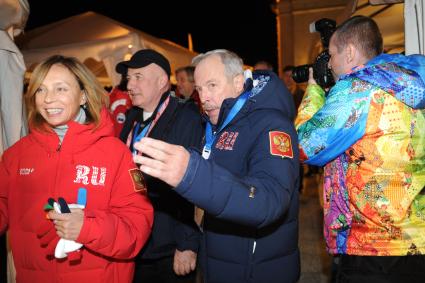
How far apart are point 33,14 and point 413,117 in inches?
1316

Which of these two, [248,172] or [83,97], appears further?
[83,97]

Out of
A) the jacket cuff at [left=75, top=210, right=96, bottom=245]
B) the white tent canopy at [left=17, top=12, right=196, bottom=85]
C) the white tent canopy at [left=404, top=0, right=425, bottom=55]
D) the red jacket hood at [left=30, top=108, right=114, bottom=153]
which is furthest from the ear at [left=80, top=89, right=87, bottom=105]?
the white tent canopy at [left=17, top=12, right=196, bottom=85]

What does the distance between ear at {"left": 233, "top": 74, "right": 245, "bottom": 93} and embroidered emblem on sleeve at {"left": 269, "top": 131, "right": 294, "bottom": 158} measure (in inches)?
21.7

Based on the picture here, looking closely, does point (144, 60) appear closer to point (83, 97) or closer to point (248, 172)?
point (83, 97)

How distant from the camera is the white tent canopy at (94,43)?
5.96 metres

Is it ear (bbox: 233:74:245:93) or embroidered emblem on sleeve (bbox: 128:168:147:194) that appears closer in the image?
embroidered emblem on sleeve (bbox: 128:168:147:194)

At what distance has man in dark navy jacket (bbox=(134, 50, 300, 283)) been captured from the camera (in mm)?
1097

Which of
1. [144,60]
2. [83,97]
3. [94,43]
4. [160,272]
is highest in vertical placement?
[94,43]

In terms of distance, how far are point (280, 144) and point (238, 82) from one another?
2.17ft

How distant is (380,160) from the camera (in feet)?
5.78

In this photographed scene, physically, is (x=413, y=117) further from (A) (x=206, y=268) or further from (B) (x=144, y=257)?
(B) (x=144, y=257)

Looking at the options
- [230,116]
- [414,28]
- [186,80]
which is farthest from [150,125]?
[186,80]

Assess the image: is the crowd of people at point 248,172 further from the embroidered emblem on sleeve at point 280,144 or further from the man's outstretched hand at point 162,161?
the man's outstretched hand at point 162,161

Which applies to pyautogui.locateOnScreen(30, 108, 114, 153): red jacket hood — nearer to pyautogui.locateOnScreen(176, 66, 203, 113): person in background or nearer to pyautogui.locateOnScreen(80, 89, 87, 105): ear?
pyautogui.locateOnScreen(80, 89, 87, 105): ear
